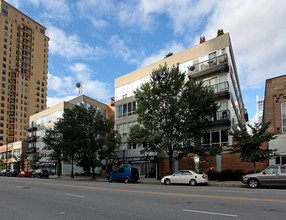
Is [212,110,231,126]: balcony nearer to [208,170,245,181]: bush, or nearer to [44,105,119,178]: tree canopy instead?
[208,170,245,181]: bush

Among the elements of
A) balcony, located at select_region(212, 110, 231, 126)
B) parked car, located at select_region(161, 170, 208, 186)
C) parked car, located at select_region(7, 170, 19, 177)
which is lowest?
parked car, located at select_region(7, 170, 19, 177)

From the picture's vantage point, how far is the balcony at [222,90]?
2694 centimetres

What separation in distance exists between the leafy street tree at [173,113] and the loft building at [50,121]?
1117 inches

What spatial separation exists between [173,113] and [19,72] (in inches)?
3686

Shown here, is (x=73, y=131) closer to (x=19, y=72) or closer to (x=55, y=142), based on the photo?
(x=55, y=142)

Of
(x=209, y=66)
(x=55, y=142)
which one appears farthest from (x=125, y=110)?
(x=209, y=66)

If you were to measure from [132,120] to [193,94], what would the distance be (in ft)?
43.5

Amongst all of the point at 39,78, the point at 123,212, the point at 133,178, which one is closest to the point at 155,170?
the point at 133,178

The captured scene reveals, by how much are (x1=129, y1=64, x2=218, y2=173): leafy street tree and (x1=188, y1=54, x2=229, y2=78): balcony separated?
352 centimetres

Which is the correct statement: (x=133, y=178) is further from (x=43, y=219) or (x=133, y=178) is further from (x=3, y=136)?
(x=3, y=136)

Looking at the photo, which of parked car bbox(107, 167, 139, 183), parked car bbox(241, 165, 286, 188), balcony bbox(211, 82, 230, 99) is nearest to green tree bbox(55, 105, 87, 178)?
parked car bbox(107, 167, 139, 183)

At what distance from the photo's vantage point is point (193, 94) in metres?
24.6

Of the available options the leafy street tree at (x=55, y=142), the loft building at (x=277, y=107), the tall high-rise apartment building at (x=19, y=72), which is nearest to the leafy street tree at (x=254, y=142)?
the loft building at (x=277, y=107)

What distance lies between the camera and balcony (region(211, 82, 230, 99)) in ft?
88.4
